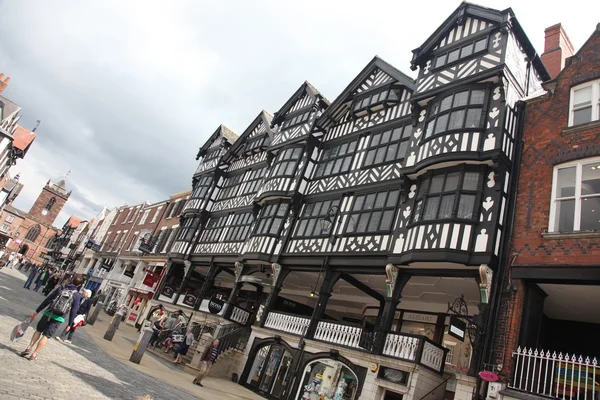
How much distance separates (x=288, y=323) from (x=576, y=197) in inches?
474

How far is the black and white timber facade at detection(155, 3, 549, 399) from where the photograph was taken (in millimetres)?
12344

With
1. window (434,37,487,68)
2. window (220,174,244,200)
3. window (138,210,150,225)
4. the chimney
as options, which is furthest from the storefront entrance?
window (138,210,150,225)

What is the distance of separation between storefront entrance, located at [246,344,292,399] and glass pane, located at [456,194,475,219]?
9.36 metres

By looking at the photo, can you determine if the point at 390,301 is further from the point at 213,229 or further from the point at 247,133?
the point at 247,133

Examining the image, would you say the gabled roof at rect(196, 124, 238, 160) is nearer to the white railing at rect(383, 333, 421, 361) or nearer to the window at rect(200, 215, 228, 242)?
the window at rect(200, 215, 228, 242)

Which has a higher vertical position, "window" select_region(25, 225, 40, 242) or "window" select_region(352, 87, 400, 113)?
"window" select_region(352, 87, 400, 113)

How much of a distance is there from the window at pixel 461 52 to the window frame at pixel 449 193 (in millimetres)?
5439

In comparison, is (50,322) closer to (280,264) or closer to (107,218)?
(280,264)

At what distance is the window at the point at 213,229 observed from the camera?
1071 inches

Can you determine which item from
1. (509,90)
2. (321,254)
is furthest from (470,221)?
(321,254)

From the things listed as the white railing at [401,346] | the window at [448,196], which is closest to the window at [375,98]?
the window at [448,196]

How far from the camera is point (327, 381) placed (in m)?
14.6

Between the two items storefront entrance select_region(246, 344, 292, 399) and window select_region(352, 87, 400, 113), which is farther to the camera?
window select_region(352, 87, 400, 113)

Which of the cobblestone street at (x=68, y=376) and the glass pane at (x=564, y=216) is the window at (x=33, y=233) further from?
the glass pane at (x=564, y=216)
